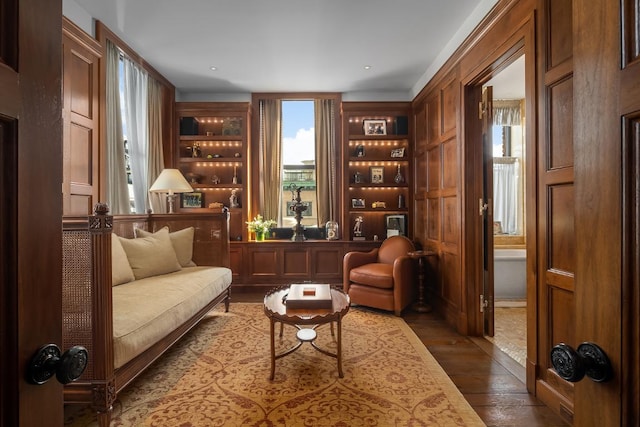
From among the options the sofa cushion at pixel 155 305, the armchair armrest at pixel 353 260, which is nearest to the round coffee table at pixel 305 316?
the sofa cushion at pixel 155 305

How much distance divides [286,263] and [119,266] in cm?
224

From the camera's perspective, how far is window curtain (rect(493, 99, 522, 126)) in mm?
4805

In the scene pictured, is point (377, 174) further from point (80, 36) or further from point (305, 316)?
point (80, 36)

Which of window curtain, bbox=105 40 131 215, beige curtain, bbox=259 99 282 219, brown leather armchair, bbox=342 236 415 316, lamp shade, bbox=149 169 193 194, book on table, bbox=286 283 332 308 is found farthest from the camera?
beige curtain, bbox=259 99 282 219

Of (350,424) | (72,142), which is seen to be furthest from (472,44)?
(72,142)

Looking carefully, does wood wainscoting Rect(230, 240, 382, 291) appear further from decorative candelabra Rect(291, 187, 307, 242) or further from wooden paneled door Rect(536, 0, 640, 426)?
wooden paneled door Rect(536, 0, 640, 426)

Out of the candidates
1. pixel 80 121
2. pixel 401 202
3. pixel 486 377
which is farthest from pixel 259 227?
pixel 486 377

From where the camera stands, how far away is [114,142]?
3.26 metres

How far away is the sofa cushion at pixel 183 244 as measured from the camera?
3.57 metres

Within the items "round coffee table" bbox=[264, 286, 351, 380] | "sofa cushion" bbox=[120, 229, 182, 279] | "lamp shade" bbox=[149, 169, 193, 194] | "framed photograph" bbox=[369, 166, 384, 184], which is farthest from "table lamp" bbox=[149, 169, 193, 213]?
"framed photograph" bbox=[369, 166, 384, 184]

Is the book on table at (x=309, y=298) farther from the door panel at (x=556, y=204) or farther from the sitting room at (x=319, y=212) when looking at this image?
the door panel at (x=556, y=204)

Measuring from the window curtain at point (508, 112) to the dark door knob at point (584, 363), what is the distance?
5.06 metres

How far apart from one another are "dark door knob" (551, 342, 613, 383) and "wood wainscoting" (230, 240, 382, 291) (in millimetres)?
3985

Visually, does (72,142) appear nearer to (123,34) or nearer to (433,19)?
(123,34)
